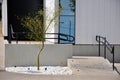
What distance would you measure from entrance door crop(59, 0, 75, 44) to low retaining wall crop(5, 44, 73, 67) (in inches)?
54.5

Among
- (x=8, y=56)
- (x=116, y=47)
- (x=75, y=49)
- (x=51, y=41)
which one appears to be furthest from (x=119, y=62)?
(x=8, y=56)

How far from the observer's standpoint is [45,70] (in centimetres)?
1385

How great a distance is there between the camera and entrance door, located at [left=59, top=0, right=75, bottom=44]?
1656 cm

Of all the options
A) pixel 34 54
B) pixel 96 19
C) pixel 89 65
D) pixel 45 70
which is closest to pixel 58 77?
pixel 45 70

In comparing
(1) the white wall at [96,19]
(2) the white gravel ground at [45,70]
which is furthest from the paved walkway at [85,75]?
(1) the white wall at [96,19]

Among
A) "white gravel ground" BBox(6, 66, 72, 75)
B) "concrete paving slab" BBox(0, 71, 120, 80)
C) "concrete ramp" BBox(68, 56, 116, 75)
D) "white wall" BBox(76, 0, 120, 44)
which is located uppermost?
"white wall" BBox(76, 0, 120, 44)

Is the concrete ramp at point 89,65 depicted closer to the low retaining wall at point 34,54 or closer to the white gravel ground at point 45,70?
the white gravel ground at point 45,70

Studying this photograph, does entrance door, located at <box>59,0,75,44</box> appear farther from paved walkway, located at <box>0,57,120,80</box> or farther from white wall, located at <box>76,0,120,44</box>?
paved walkway, located at <box>0,57,120,80</box>

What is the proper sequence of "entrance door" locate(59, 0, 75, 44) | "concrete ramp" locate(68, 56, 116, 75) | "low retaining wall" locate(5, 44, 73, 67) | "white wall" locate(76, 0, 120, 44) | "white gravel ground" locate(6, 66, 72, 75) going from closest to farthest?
"concrete ramp" locate(68, 56, 116, 75) < "white gravel ground" locate(6, 66, 72, 75) < "low retaining wall" locate(5, 44, 73, 67) < "white wall" locate(76, 0, 120, 44) < "entrance door" locate(59, 0, 75, 44)

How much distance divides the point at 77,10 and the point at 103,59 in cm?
245

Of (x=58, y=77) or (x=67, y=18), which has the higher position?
(x=67, y=18)

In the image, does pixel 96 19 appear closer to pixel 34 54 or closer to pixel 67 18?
pixel 67 18

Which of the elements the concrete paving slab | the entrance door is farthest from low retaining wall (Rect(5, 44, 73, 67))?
the concrete paving slab

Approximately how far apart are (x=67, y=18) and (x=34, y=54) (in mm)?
2641
